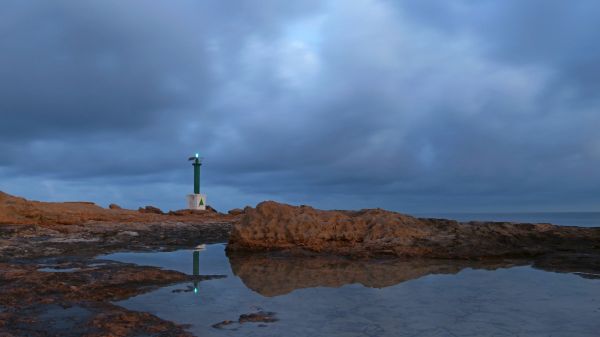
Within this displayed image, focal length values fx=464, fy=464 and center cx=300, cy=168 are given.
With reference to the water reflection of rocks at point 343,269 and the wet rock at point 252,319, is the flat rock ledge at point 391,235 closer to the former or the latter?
the water reflection of rocks at point 343,269

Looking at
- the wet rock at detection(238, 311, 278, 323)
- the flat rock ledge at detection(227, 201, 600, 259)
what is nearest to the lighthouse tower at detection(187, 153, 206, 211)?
the flat rock ledge at detection(227, 201, 600, 259)

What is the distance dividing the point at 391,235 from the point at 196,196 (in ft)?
87.3

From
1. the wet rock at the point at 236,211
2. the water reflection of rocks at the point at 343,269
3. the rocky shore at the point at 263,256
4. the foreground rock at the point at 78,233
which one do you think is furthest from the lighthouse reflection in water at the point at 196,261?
the wet rock at the point at 236,211

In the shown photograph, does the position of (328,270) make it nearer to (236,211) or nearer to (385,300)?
(385,300)

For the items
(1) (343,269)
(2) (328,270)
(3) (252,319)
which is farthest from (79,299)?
(1) (343,269)

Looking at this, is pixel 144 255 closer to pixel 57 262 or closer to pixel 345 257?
pixel 57 262

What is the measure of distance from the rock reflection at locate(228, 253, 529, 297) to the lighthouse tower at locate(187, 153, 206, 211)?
2501 cm

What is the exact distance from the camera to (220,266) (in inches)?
493

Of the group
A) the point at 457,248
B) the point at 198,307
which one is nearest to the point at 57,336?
the point at 198,307

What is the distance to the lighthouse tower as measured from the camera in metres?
38.9

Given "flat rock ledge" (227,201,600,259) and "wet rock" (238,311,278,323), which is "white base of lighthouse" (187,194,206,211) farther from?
"wet rock" (238,311,278,323)

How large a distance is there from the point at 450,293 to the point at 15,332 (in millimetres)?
7034

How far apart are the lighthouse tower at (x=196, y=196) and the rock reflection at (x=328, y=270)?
82.0 feet

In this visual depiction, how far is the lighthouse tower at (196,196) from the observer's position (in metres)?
38.9
